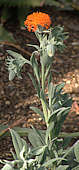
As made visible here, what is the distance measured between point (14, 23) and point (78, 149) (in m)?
2.78

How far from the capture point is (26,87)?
3.07 metres

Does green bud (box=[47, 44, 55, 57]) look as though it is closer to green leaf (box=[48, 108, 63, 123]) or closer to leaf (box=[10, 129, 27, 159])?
green leaf (box=[48, 108, 63, 123])

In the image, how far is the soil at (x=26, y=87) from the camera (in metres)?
2.66

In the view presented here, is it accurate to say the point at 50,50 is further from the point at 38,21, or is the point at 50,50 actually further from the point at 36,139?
the point at 36,139

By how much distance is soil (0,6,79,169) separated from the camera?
105 inches

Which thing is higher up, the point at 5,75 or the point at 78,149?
Result: the point at 5,75

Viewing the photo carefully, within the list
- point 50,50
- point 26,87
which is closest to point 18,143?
point 50,50

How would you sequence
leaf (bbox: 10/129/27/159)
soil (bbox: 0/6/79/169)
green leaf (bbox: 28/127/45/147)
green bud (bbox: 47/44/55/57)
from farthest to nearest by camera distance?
soil (bbox: 0/6/79/169)
green leaf (bbox: 28/127/45/147)
leaf (bbox: 10/129/27/159)
green bud (bbox: 47/44/55/57)

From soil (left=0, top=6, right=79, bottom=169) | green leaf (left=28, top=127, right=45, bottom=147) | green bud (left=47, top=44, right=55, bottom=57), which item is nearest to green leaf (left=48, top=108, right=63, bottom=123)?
green leaf (left=28, top=127, right=45, bottom=147)

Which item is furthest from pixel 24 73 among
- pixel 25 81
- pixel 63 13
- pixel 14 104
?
pixel 63 13

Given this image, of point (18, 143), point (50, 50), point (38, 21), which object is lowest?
point (18, 143)

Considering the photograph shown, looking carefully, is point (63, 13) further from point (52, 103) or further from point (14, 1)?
point (52, 103)

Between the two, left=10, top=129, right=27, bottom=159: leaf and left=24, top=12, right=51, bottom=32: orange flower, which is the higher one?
left=24, top=12, right=51, bottom=32: orange flower

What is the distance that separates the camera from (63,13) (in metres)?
4.53
